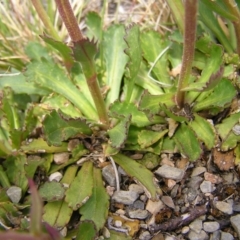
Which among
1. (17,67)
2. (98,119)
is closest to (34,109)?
(98,119)

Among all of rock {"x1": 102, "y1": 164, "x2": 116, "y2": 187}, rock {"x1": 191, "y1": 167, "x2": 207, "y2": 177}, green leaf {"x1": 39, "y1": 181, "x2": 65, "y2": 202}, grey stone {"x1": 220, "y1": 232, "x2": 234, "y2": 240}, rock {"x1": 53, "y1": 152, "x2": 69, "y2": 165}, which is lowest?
grey stone {"x1": 220, "y1": 232, "x2": 234, "y2": 240}

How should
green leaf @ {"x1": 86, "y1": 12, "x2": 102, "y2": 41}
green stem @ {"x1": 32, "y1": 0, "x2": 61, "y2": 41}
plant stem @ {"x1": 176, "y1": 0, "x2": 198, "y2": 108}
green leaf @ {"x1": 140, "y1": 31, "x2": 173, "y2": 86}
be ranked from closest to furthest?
1. plant stem @ {"x1": 176, "y1": 0, "x2": 198, "y2": 108}
2. green stem @ {"x1": 32, "y1": 0, "x2": 61, "y2": 41}
3. green leaf @ {"x1": 140, "y1": 31, "x2": 173, "y2": 86}
4. green leaf @ {"x1": 86, "y1": 12, "x2": 102, "y2": 41}

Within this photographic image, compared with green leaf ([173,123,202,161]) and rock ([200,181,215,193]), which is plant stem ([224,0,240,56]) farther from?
rock ([200,181,215,193])

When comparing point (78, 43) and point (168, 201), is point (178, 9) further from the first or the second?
point (168, 201)

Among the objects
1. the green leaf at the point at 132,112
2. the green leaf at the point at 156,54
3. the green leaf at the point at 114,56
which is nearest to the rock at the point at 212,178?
the green leaf at the point at 132,112

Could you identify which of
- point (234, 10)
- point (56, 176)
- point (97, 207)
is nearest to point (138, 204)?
point (97, 207)

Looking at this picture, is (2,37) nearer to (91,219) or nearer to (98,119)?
(98,119)

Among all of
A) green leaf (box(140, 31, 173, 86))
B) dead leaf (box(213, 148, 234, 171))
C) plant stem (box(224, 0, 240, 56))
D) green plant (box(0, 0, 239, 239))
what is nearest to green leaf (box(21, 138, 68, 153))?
green plant (box(0, 0, 239, 239))
